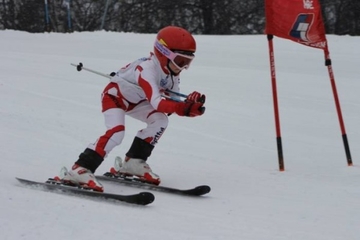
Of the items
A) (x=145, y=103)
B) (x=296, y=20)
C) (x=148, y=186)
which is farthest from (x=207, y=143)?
(x=148, y=186)

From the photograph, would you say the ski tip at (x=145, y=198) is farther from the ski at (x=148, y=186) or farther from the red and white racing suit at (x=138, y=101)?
the red and white racing suit at (x=138, y=101)

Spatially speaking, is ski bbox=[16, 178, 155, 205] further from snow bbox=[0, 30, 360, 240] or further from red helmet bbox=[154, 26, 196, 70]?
red helmet bbox=[154, 26, 196, 70]

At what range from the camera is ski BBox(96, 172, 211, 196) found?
248 inches

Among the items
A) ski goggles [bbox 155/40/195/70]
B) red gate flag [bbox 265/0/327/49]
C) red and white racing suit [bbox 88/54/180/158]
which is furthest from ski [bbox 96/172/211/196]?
red gate flag [bbox 265/0/327/49]

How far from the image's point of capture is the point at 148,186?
6.66m

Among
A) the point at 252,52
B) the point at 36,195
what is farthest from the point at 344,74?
the point at 36,195

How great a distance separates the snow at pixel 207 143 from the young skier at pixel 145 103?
0.38 meters

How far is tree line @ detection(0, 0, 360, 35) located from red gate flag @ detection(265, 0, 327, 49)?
15.9 m

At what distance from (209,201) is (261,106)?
5831 mm

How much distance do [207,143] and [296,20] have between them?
2.47 m

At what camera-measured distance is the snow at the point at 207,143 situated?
17.2 ft

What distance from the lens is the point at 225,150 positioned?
9.27 meters

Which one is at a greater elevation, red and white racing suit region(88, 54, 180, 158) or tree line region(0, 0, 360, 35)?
red and white racing suit region(88, 54, 180, 158)

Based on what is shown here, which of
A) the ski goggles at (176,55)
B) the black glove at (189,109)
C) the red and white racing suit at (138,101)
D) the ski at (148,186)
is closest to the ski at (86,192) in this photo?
the red and white racing suit at (138,101)
